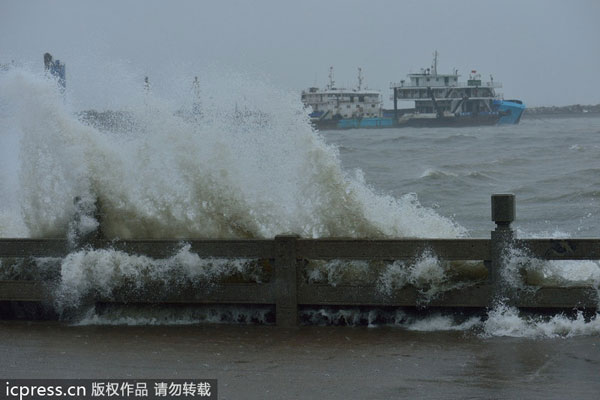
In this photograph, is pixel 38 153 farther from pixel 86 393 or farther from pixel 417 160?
pixel 417 160

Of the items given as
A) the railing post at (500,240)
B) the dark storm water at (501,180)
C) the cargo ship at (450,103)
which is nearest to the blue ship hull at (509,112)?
the cargo ship at (450,103)

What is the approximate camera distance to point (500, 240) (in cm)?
771

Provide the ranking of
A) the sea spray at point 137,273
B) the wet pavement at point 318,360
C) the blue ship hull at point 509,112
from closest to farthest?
the wet pavement at point 318,360 < the sea spray at point 137,273 < the blue ship hull at point 509,112

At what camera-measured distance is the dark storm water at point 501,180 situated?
691 inches

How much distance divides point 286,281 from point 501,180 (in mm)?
19940

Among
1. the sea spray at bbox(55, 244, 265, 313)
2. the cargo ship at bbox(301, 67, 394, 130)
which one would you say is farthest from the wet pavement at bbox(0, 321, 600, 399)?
the cargo ship at bbox(301, 67, 394, 130)

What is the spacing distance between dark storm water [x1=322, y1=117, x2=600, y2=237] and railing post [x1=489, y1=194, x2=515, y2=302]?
570 centimetres

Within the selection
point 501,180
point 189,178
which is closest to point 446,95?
point 501,180

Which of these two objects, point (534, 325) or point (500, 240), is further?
point (500, 240)

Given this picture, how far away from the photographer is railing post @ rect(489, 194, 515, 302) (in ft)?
25.3

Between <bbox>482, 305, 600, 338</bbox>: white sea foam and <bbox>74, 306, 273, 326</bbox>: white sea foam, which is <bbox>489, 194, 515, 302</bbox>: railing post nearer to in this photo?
<bbox>482, 305, 600, 338</bbox>: white sea foam

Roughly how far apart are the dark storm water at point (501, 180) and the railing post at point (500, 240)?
5698 mm

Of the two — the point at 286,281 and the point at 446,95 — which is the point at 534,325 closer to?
the point at 286,281

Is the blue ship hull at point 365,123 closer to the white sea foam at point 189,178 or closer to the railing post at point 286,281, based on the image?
the white sea foam at point 189,178
